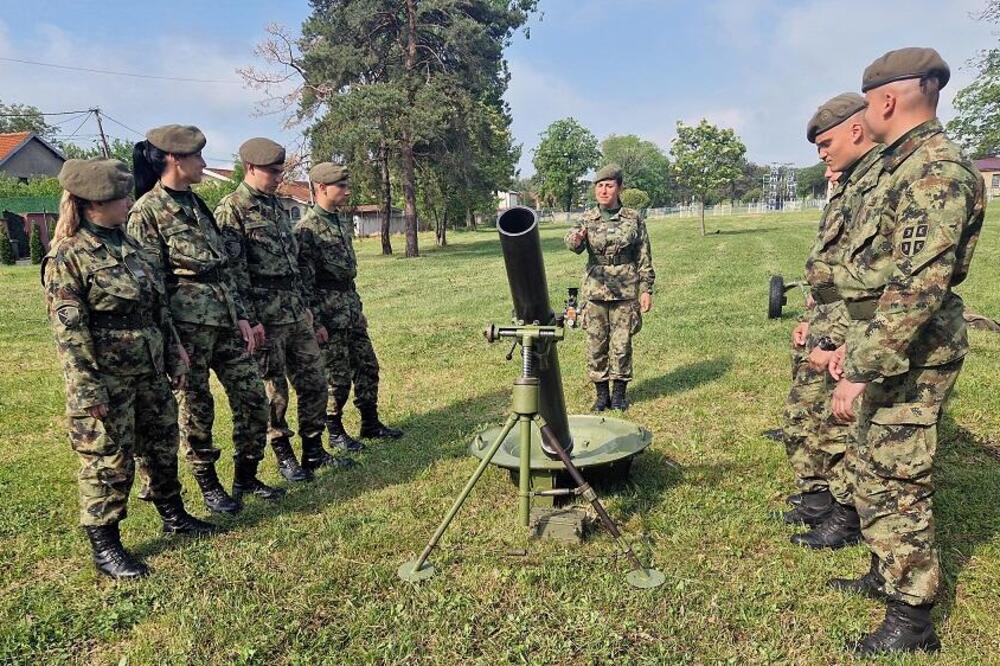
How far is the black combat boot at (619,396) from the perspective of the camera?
6761mm

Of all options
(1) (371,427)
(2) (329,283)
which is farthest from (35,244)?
(2) (329,283)

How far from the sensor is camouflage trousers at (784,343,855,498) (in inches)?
156

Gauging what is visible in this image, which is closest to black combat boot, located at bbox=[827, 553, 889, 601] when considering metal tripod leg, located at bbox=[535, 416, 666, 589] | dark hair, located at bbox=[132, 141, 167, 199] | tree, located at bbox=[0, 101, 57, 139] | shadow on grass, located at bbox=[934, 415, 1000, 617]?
shadow on grass, located at bbox=[934, 415, 1000, 617]

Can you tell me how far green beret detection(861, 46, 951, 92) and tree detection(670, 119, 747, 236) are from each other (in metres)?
36.6

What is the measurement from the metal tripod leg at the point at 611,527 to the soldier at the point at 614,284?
3.17 metres

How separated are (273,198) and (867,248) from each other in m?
3.83

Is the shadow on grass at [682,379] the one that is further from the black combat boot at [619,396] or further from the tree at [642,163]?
the tree at [642,163]

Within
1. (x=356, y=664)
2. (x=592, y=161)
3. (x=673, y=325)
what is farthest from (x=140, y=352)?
(x=592, y=161)

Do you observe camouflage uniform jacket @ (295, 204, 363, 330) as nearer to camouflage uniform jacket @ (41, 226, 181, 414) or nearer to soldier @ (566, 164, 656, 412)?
camouflage uniform jacket @ (41, 226, 181, 414)

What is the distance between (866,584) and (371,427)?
408 cm

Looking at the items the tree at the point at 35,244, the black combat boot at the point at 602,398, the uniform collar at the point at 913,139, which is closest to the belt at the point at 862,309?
the uniform collar at the point at 913,139

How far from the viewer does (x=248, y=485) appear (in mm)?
4848

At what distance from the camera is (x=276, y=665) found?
10.1 feet

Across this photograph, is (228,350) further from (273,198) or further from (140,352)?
(273,198)
